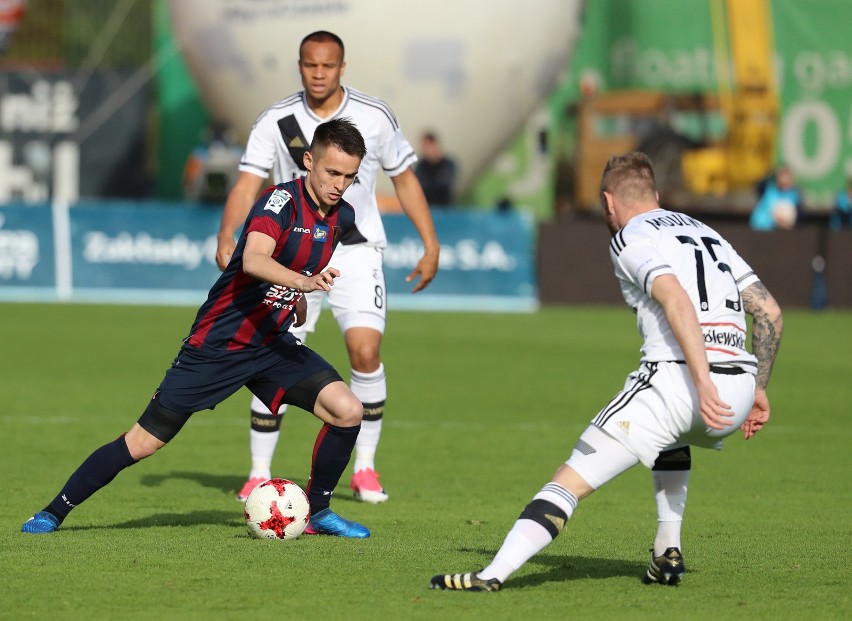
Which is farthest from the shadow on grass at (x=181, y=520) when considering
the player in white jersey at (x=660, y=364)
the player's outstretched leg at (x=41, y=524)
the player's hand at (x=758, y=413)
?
the player's hand at (x=758, y=413)

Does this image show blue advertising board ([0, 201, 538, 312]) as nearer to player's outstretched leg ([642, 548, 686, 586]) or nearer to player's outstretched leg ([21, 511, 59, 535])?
player's outstretched leg ([21, 511, 59, 535])

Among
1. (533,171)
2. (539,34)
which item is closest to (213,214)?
(539,34)

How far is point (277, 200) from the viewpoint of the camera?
21.5ft

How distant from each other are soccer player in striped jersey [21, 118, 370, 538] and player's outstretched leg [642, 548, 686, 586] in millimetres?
1507

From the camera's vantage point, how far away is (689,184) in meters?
29.7

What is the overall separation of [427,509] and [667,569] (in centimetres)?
215

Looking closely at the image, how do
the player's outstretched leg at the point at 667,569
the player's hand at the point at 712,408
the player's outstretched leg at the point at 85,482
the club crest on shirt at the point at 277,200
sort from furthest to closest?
the player's outstretched leg at the point at 85,482 < the club crest on shirt at the point at 277,200 < the player's outstretched leg at the point at 667,569 < the player's hand at the point at 712,408

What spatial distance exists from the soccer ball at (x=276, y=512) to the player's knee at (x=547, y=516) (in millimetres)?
1618

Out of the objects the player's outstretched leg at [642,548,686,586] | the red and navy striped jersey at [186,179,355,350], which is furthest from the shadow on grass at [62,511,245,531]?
the player's outstretched leg at [642,548,686,586]

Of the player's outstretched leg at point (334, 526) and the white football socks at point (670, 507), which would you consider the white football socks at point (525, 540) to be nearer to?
the white football socks at point (670, 507)

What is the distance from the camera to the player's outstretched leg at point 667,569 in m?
5.99

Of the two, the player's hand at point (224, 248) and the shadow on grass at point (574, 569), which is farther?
the player's hand at point (224, 248)

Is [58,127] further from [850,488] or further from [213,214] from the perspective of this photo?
[850,488]

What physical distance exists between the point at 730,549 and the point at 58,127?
947 inches
